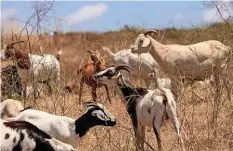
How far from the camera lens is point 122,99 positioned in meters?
8.49

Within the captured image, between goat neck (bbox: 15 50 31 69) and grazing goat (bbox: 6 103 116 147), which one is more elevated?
goat neck (bbox: 15 50 31 69)

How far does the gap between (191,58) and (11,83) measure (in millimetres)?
3762

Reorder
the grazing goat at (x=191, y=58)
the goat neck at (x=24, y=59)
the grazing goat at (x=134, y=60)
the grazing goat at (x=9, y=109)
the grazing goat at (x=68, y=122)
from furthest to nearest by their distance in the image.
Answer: the grazing goat at (x=134, y=60) → the grazing goat at (x=191, y=58) → the goat neck at (x=24, y=59) → the grazing goat at (x=9, y=109) → the grazing goat at (x=68, y=122)

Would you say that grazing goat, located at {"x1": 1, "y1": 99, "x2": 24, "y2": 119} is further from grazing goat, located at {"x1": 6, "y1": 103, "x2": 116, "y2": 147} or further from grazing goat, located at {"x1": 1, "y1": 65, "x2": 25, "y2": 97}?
grazing goat, located at {"x1": 1, "y1": 65, "x2": 25, "y2": 97}

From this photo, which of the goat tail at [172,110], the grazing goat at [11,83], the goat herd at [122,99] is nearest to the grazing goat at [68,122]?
the goat herd at [122,99]

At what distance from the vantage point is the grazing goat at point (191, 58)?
34.1 ft

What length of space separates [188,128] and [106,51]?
693 centimetres

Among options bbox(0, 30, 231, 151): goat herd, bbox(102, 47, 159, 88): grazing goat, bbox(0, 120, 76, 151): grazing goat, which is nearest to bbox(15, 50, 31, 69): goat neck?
bbox(0, 30, 231, 151): goat herd

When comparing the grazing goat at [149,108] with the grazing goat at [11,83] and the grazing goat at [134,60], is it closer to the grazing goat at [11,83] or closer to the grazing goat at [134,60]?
the grazing goat at [11,83]

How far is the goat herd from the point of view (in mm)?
5141

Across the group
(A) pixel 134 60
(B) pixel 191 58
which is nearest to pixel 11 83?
(B) pixel 191 58

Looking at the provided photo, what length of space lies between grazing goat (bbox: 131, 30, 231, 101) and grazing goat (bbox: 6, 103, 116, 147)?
12.6 feet

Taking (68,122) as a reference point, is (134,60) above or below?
above

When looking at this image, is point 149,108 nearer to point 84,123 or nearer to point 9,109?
point 84,123
